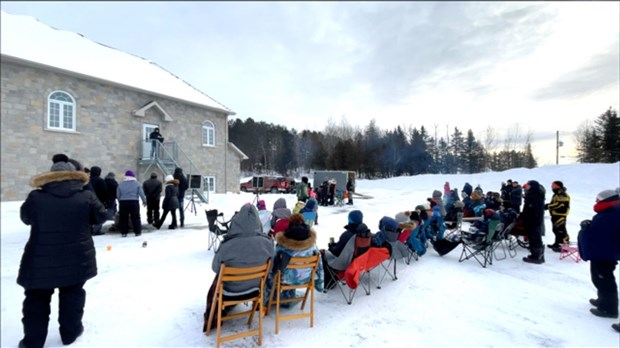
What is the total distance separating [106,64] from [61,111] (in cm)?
438

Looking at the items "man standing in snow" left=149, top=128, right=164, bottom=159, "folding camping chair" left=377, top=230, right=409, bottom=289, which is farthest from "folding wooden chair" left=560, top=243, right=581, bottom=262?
"man standing in snow" left=149, top=128, right=164, bottom=159

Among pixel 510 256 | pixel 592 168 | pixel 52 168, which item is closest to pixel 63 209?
pixel 52 168

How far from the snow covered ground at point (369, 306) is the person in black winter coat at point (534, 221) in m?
0.28

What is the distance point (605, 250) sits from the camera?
11.2ft

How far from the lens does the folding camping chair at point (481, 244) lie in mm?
5018

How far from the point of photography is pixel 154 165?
12656 mm

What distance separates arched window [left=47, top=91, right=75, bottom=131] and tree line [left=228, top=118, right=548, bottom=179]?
90.8 ft

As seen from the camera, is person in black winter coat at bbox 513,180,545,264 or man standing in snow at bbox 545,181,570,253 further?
man standing in snow at bbox 545,181,570,253

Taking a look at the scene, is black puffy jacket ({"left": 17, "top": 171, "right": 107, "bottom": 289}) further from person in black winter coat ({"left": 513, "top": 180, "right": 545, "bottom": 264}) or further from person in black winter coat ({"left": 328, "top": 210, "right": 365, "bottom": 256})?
person in black winter coat ({"left": 513, "top": 180, "right": 545, "bottom": 264})

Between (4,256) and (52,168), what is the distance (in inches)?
31.1

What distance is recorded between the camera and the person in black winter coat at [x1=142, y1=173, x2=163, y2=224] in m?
6.86

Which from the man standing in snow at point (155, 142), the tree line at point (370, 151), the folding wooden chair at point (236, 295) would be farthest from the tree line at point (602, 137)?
the tree line at point (370, 151)

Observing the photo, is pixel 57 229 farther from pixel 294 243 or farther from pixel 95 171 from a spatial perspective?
pixel 95 171

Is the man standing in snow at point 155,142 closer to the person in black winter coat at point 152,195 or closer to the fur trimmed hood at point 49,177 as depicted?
the person in black winter coat at point 152,195
